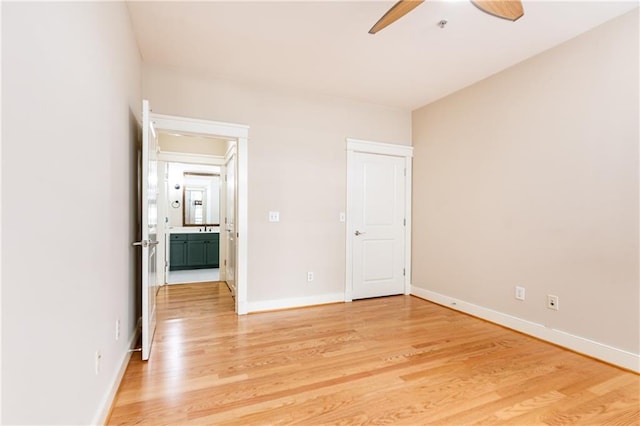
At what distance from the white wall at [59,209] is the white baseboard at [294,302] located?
65.3 inches

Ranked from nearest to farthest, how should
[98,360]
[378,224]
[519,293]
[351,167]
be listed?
[98,360], [519,293], [351,167], [378,224]

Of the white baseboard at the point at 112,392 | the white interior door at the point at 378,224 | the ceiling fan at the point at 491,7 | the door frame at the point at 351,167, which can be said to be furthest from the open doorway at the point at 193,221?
the ceiling fan at the point at 491,7

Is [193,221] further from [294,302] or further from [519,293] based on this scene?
[519,293]

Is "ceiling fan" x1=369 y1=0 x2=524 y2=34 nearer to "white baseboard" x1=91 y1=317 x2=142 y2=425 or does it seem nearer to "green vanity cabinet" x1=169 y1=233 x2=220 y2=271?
"white baseboard" x1=91 y1=317 x2=142 y2=425

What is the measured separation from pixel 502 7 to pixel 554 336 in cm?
268

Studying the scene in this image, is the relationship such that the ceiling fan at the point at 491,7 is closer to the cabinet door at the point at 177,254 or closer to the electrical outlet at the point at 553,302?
the electrical outlet at the point at 553,302

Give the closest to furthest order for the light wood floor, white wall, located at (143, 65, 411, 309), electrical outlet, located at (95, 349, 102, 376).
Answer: electrical outlet, located at (95, 349, 102, 376) < the light wood floor < white wall, located at (143, 65, 411, 309)

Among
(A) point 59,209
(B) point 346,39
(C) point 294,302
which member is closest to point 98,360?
(A) point 59,209

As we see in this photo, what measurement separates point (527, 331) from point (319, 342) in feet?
6.56

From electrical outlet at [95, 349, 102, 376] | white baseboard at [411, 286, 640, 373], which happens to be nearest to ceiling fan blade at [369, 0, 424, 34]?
electrical outlet at [95, 349, 102, 376]

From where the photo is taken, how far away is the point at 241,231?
11.4 ft

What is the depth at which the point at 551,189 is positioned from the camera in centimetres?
279

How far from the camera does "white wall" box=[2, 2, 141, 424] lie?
0.87 m

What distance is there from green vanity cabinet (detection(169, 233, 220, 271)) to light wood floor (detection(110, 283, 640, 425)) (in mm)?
3077
